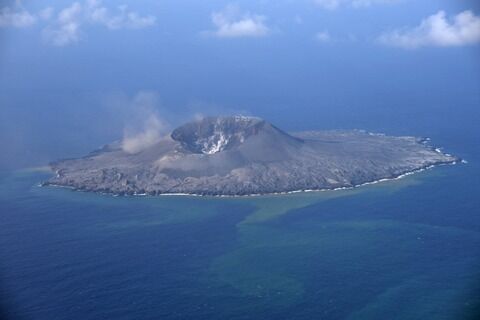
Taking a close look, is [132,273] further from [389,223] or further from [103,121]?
[103,121]

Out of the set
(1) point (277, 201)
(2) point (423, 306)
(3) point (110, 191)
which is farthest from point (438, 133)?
(2) point (423, 306)

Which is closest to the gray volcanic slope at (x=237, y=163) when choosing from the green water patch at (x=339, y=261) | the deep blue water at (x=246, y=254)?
the deep blue water at (x=246, y=254)

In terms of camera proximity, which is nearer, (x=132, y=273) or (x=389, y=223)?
(x=132, y=273)

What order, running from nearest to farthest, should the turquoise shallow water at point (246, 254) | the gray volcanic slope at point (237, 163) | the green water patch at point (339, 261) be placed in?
the turquoise shallow water at point (246, 254) → the green water patch at point (339, 261) → the gray volcanic slope at point (237, 163)

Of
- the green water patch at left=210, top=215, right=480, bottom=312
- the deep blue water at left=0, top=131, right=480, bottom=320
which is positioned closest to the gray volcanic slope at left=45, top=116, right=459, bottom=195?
the deep blue water at left=0, top=131, right=480, bottom=320

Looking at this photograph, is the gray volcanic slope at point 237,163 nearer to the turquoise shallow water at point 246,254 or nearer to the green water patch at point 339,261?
the turquoise shallow water at point 246,254

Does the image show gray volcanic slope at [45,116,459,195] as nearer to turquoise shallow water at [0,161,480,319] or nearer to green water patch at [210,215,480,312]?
turquoise shallow water at [0,161,480,319]
